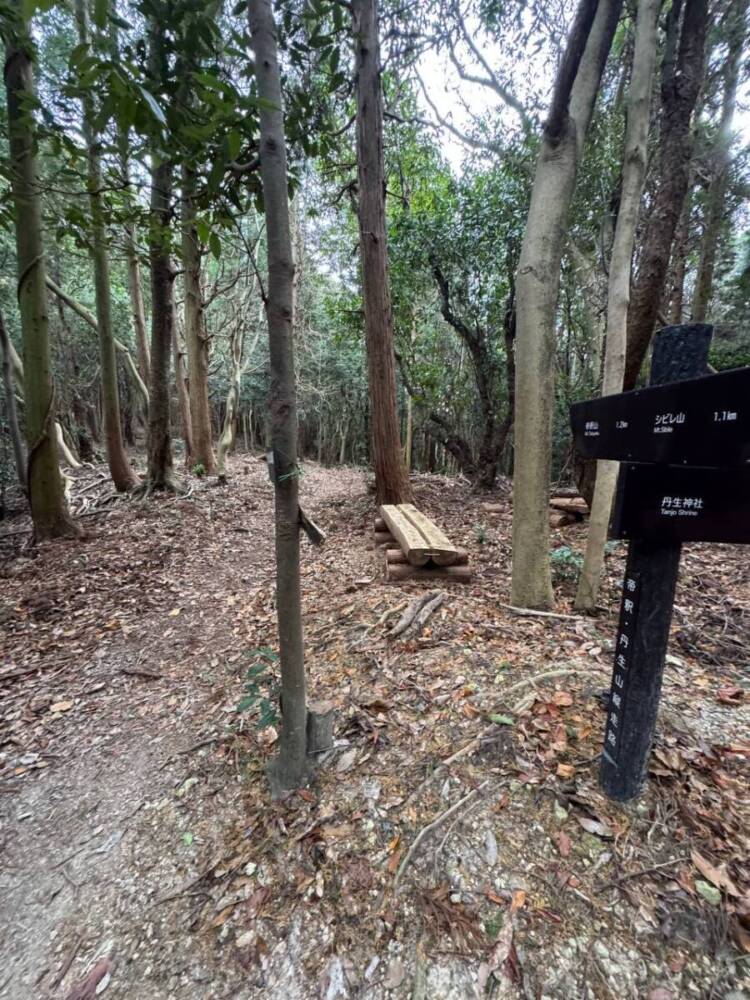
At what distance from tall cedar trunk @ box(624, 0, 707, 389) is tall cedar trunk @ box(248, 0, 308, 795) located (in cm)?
469

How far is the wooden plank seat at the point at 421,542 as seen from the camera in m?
4.10

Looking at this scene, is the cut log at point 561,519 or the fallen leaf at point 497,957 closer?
the fallen leaf at point 497,957

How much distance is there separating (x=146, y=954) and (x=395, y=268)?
30.0 ft

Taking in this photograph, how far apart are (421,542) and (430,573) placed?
12.8 inches

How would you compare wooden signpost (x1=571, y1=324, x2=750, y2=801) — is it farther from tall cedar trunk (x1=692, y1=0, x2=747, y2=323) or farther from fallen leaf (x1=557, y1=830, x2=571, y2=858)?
tall cedar trunk (x1=692, y1=0, x2=747, y2=323)

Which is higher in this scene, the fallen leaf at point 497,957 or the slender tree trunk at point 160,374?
the slender tree trunk at point 160,374

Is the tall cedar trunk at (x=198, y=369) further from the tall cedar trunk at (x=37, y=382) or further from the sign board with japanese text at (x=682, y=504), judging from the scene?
the sign board with japanese text at (x=682, y=504)

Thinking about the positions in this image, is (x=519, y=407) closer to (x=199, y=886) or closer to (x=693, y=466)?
(x=693, y=466)

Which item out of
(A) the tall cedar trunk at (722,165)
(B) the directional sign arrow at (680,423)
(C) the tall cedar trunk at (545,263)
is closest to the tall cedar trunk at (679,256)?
(A) the tall cedar trunk at (722,165)

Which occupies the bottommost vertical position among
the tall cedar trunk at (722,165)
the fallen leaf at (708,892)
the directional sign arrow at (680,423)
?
the fallen leaf at (708,892)

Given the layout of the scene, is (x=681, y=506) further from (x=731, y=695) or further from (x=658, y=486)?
(x=731, y=695)

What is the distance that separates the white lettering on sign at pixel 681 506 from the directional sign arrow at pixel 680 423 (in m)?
Result: 0.15

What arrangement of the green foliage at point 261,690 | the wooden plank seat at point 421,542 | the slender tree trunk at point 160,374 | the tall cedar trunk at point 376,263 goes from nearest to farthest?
1. the green foliage at point 261,690
2. the wooden plank seat at point 421,542
3. the tall cedar trunk at point 376,263
4. the slender tree trunk at point 160,374

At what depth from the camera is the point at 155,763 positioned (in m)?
2.54
